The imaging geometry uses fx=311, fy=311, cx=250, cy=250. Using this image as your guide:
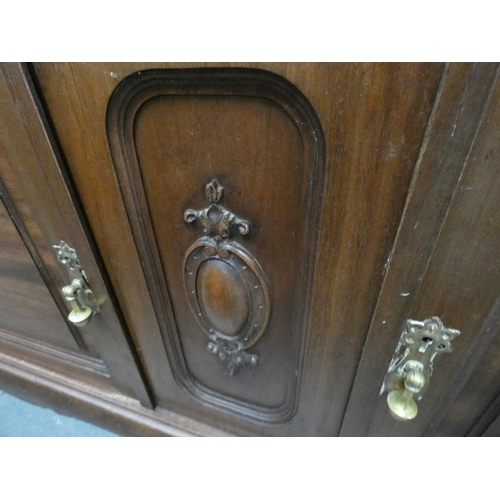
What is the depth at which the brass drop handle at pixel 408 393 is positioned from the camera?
1.03 feet

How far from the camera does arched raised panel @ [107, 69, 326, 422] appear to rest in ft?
0.92

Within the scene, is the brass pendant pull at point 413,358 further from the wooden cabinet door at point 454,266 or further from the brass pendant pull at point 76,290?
the brass pendant pull at point 76,290

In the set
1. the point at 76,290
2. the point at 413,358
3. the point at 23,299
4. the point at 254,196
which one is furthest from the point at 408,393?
the point at 23,299

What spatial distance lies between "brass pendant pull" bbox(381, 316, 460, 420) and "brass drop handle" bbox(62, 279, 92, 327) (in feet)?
1.46

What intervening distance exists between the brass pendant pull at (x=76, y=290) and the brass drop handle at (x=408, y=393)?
1.48 ft

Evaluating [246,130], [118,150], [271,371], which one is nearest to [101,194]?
[118,150]

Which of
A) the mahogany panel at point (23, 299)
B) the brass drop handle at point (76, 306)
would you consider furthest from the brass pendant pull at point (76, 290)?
the mahogany panel at point (23, 299)

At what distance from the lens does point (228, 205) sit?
34 cm

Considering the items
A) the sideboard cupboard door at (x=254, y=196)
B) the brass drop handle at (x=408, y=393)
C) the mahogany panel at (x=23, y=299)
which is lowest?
the mahogany panel at (x=23, y=299)

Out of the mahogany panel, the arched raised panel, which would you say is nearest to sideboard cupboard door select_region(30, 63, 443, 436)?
the arched raised panel

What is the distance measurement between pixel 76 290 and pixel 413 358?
48 cm

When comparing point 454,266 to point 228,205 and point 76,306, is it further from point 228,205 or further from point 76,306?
point 76,306

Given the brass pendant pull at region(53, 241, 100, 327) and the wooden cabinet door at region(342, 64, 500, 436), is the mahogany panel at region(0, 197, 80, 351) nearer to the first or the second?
the brass pendant pull at region(53, 241, 100, 327)
